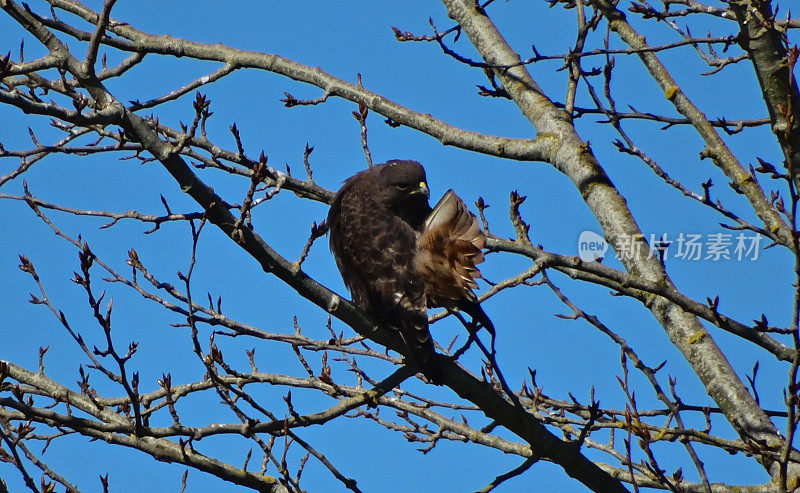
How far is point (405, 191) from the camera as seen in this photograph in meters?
5.25

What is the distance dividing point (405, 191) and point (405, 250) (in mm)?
732

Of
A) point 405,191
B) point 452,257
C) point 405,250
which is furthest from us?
point 405,191

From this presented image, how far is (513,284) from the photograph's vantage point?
402 cm

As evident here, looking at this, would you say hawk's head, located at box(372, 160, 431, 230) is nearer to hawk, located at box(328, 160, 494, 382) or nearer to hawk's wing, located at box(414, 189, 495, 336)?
hawk, located at box(328, 160, 494, 382)

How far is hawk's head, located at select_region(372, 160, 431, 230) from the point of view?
5172mm

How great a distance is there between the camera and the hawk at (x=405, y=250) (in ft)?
13.4

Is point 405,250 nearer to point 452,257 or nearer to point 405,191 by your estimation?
point 452,257

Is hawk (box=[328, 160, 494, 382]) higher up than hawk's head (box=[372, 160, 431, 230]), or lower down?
lower down

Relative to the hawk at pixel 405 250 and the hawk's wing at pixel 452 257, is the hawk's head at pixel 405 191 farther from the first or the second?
the hawk's wing at pixel 452 257

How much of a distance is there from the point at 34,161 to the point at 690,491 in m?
3.68

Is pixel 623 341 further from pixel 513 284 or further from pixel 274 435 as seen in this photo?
pixel 274 435

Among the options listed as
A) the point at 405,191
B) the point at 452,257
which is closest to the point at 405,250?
the point at 452,257

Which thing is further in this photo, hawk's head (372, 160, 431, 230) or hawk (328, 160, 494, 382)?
hawk's head (372, 160, 431, 230)

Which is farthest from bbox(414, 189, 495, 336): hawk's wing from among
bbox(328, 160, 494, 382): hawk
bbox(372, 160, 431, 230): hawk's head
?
bbox(372, 160, 431, 230): hawk's head
